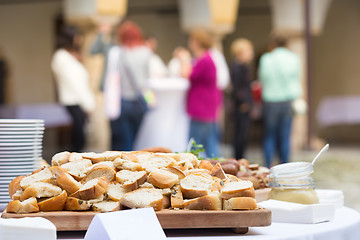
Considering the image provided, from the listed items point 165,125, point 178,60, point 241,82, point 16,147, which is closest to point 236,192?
point 16,147

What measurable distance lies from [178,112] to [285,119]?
1.64 metres

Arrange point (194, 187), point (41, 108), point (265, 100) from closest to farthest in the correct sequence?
1. point (194, 187)
2. point (265, 100)
3. point (41, 108)

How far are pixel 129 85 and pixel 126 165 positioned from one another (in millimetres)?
6065

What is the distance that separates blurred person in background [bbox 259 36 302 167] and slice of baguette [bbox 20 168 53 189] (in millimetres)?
6777

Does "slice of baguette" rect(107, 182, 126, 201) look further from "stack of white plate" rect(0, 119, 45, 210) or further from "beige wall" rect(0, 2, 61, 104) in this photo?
"beige wall" rect(0, 2, 61, 104)

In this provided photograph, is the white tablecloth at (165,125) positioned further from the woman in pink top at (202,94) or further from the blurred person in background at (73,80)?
the blurred person in background at (73,80)

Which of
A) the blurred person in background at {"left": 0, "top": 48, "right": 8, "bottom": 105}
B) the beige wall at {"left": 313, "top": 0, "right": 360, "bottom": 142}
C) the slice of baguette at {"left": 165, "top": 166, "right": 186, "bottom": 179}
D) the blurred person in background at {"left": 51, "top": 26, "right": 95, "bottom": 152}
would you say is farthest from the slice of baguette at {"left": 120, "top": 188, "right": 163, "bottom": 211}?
the beige wall at {"left": 313, "top": 0, "right": 360, "bottom": 142}

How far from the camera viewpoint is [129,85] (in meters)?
7.95

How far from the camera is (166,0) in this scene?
19266 millimetres

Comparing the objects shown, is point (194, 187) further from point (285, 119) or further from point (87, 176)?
point (285, 119)

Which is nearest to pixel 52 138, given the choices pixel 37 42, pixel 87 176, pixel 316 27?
pixel 37 42

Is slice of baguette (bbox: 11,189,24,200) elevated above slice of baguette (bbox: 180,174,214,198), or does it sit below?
below

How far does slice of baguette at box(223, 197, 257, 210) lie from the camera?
5.80ft

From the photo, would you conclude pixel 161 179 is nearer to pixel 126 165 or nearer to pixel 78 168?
pixel 126 165
